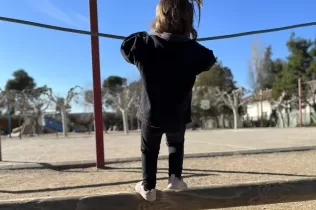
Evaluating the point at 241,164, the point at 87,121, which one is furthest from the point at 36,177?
the point at 87,121

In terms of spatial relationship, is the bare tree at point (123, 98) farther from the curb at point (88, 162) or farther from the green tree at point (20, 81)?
the green tree at point (20, 81)

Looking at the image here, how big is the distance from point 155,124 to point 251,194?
2.84 feet

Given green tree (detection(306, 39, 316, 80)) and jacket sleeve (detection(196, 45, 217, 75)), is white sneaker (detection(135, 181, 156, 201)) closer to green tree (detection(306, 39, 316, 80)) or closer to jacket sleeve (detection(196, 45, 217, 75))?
jacket sleeve (detection(196, 45, 217, 75))

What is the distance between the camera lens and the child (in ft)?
7.99

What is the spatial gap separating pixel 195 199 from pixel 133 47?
3.65 ft

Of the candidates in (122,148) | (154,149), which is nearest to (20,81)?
(122,148)

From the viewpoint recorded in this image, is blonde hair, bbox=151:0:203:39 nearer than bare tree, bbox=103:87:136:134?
Yes

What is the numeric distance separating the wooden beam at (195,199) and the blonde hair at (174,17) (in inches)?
43.7

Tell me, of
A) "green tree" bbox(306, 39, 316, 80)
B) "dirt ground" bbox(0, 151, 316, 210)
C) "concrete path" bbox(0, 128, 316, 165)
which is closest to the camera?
"dirt ground" bbox(0, 151, 316, 210)

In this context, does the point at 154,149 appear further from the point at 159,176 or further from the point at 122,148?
the point at 122,148

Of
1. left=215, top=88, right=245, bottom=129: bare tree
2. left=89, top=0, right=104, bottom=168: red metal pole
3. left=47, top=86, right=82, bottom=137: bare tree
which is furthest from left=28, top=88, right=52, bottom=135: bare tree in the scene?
left=89, top=0, right=104, bottom=168: red metal pole

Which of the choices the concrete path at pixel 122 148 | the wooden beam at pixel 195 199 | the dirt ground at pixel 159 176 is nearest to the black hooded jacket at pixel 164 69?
the wooden beam at pixel 195 199

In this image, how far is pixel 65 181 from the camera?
5.73 metres

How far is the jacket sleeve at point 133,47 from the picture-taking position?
2.45 meters
